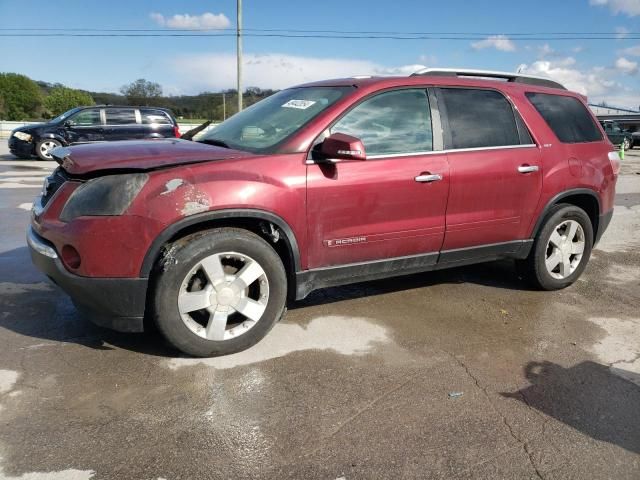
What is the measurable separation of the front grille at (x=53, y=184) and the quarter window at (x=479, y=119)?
8.78ft

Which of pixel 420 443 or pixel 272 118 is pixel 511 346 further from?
pixel 272 118

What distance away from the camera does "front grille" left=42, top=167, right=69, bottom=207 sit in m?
3.27

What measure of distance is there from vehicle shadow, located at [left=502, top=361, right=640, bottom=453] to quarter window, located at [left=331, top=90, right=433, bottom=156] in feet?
5.67

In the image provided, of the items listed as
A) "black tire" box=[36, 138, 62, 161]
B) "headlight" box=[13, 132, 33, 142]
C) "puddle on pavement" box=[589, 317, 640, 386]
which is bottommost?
"puddle on pavement" box=[589, 317, 640, 386]

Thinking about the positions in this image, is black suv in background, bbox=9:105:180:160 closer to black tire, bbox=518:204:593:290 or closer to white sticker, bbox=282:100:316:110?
white sticker, bbox=282:100:316:110

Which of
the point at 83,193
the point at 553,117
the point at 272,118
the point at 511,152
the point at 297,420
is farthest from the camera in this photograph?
the point at 553,117

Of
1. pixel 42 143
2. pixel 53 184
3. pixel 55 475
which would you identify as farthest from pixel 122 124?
pixel 55 475

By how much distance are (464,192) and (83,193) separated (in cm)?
265

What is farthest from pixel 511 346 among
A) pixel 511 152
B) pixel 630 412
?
pixel 511 152

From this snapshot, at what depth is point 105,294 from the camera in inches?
119

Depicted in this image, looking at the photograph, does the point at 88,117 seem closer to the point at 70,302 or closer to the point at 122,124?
the point at 122,124

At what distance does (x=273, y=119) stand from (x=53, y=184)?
5.16 feet

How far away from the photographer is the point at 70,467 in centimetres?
227

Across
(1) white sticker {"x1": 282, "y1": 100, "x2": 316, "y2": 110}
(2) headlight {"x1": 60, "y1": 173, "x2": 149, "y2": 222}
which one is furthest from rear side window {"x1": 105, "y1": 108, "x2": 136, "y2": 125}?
(2) headlight {"x1": 60, "y1": 173, "x2": 149, "y2": 222}
